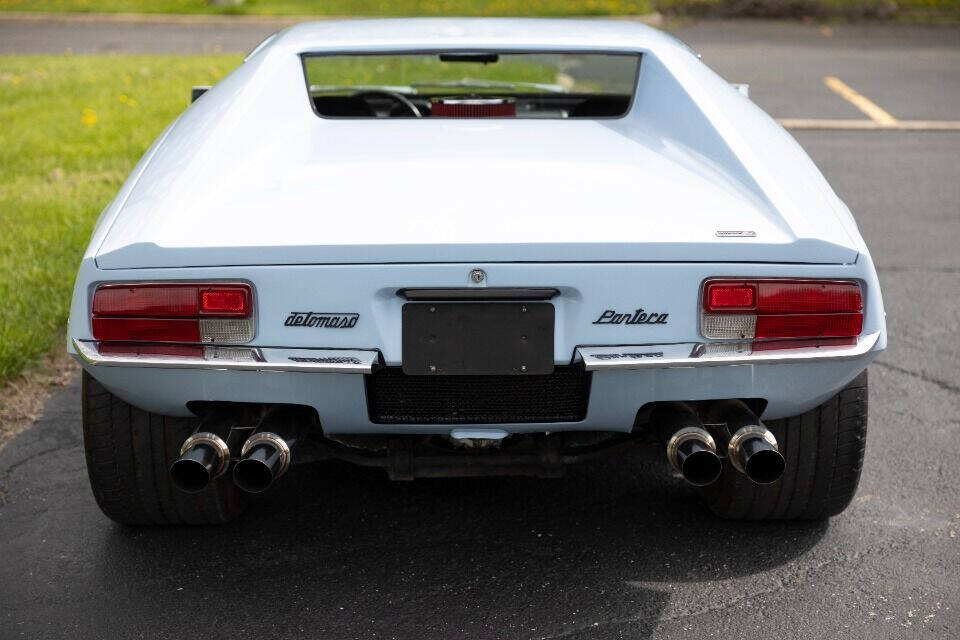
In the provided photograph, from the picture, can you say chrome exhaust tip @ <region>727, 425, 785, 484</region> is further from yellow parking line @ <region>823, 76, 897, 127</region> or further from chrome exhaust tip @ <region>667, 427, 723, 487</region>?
yellow parking line @ <region>823, 76, 897, 127</region>

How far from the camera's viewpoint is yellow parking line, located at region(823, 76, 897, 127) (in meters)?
10.8

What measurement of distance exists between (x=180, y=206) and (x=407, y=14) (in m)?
16.9

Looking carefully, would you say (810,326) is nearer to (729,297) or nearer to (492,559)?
(729,297)

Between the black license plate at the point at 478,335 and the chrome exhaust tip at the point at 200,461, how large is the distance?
49 centimetres

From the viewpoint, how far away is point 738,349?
115 inches

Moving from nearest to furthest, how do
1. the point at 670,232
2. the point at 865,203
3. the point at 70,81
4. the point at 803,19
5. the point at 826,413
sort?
the point at 670,232 < the point at 826,413 < the point at 865,203 < the point at 70,81 < the point at 803,19

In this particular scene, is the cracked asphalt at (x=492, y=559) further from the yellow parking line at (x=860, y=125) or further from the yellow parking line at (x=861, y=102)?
the yellow parking line at (x=861, y=102)

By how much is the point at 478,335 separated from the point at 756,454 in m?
0.70

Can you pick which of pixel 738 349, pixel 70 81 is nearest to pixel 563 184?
pixel 738 349

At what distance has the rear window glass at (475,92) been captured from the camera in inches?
167

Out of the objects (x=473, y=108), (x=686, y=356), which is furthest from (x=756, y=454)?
(x=473, y=108)

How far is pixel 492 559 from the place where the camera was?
3.39m

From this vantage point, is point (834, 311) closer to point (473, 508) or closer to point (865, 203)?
point (473, 508)

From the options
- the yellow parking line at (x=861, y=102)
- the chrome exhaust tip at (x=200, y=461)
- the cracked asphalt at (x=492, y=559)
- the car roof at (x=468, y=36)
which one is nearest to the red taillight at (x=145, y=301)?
the chrome exhaust tip at (x=200, y=461)
